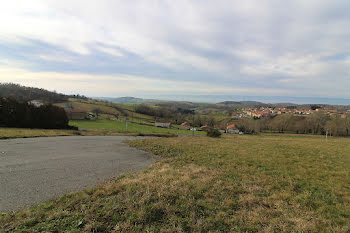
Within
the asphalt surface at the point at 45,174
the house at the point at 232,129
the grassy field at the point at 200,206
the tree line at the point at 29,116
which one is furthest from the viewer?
the house at the point at 232,129

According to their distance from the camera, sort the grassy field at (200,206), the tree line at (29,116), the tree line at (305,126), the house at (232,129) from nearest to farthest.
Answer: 1. the grassy field at (200,206)
2. the tree line at (29,116)
3. the tree line at (305,126)
4. the house at (232,129)

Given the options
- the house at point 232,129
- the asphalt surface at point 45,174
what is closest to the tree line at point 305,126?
the house at point 232,129

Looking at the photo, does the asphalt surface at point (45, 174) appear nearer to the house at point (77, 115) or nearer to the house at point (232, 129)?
the house at point (77, 115)

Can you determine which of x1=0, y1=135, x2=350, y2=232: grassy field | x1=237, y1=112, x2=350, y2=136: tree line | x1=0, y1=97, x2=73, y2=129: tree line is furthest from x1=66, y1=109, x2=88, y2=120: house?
x1=237, y1=112, x2=350, y2=136: tree line

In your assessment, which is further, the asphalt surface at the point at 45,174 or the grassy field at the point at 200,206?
the asphalt surface at the point at 45,174

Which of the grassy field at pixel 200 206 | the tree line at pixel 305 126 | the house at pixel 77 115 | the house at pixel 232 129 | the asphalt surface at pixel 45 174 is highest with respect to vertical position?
the grassy field at pixel 200 206

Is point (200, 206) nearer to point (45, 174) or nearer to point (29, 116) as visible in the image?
point (45, 174)

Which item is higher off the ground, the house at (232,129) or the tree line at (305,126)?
the tree line at (305,126)

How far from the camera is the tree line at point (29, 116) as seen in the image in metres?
20.8

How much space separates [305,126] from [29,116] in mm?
76257

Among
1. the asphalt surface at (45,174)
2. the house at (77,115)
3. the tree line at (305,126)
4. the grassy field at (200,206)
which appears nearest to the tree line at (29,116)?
the asphalt surface at (45,174)

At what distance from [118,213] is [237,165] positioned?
6075 mm

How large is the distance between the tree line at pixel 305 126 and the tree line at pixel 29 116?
61852mm

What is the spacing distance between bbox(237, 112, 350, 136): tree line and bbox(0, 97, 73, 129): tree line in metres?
61.9
